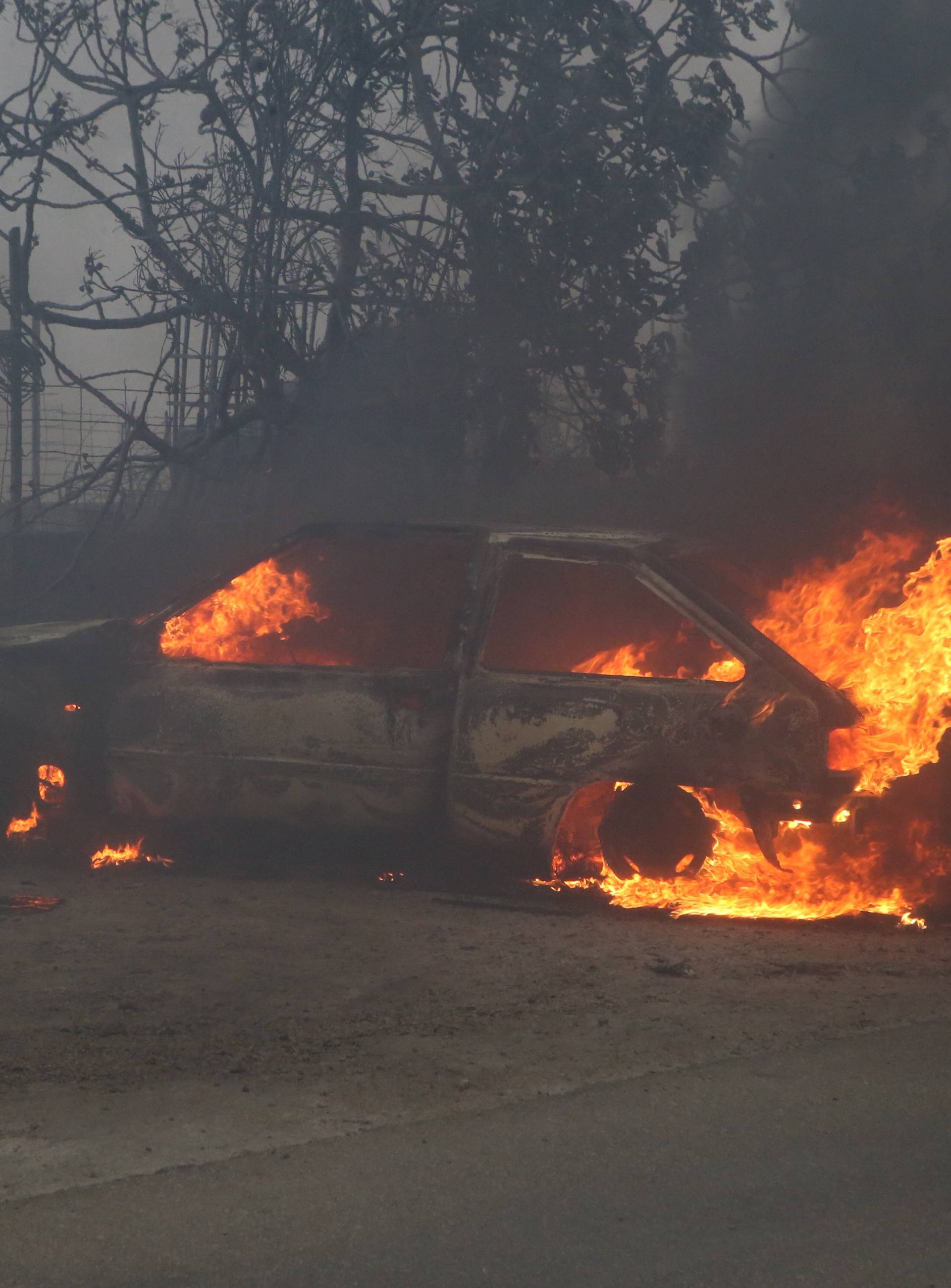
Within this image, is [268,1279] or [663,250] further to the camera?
[663,250]

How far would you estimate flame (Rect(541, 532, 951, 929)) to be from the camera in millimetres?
5324

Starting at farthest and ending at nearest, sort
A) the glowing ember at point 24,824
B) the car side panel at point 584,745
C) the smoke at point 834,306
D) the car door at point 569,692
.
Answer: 1. the smoke at point 834,306
2. the glowing ember at point 24,824
3. the car door at point 569,692
4. the car side panel at point 584,745

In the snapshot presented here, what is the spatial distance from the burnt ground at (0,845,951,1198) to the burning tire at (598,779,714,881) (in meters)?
0.24

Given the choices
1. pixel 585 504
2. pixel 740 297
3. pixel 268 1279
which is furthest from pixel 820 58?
pixel 268 1279

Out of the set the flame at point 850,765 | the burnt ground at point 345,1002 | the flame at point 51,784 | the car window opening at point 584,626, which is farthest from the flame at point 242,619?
the flame at point 850,765

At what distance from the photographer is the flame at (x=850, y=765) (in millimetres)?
5324

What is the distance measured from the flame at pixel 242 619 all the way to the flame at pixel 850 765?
5.02 ft

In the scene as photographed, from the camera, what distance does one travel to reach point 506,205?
10180mm

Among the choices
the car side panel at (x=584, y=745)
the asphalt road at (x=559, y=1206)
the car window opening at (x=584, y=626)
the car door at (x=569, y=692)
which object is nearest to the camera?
the asphalt road at (x=559, y=1206)

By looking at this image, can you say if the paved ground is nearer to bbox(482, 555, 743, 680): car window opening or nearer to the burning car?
the burning car

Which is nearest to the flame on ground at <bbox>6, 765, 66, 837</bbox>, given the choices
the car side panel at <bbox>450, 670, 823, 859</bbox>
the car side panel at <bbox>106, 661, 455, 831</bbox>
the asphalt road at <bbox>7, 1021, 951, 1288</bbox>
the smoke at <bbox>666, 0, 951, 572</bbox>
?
the car side panel at <bbox>106, 661, 455, 831</bbox>

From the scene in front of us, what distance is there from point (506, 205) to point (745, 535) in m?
3.15

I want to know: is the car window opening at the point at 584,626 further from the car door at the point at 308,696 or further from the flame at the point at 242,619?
the flame at the point at 242,619

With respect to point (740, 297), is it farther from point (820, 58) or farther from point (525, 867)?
point (525, 867)
